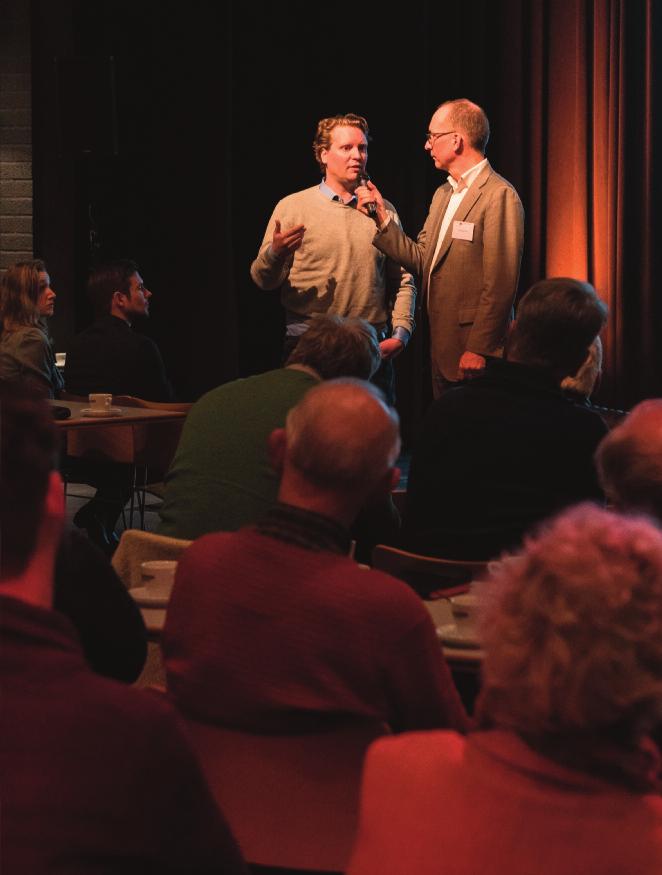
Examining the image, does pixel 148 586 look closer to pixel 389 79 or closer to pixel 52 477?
pixel 52 477

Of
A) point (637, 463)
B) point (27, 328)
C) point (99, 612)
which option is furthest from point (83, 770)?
point (27, 328)

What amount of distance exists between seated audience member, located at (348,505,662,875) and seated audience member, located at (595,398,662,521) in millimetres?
968

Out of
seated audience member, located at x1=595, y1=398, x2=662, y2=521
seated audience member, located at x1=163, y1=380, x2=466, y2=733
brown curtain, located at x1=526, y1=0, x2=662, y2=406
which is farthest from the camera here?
brown curtain, located at x1=526, y1=0, x2=662, y2=406

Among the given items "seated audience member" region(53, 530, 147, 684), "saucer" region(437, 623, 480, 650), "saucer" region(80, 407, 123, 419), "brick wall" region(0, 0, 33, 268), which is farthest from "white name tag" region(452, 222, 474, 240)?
"brick wall" region(0, 0, 33, 268)

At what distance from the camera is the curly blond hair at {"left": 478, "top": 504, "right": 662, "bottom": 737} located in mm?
992

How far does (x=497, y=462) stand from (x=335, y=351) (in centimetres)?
55

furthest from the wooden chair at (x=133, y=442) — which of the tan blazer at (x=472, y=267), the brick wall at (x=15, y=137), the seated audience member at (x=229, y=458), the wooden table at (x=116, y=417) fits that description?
the brick wall at (x=15, y=137)

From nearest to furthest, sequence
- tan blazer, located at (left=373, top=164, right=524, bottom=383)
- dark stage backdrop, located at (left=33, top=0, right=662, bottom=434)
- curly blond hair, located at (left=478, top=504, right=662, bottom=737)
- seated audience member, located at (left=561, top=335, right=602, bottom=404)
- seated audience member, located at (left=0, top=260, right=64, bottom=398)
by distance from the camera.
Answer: curly blond hair, located at (left=478, top=504, right=662, bottom=737) < seated audience member, located at (left=561, top=335, right=602, bottom=404) < tan blazer, located at (left=373, top=164, right=524, bottom=383) < seated audience member, located at (left=0, top=260, right=64, bottom=398) < dark stage backdrop, located at (left=33, top=0, right=662, bottom=434)

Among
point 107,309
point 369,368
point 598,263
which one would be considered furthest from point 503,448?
point 598,263

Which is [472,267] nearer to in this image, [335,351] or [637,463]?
[335,351]

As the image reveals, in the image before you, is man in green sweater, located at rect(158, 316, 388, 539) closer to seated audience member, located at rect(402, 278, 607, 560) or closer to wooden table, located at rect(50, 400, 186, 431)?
seated audience member, located at rect(402, 278, 607, 560)

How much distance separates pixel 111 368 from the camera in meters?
5.31

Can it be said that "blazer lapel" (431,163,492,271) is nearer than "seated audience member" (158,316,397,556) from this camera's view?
No

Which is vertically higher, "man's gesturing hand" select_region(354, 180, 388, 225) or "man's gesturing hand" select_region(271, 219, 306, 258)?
"man's gesturing hand" select_region(354, 180, 388, 225)
